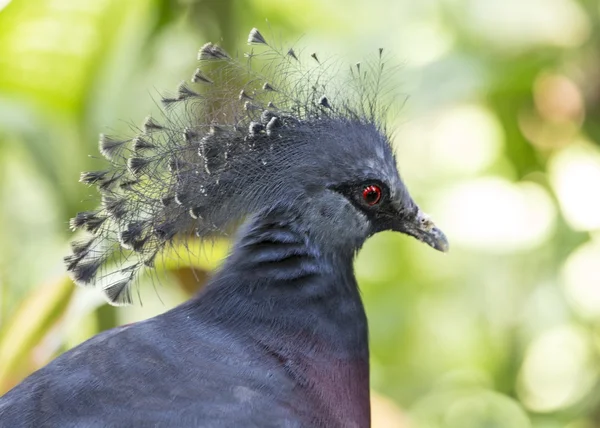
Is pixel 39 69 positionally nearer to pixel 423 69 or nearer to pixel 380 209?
pixel 423 69

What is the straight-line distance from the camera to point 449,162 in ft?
10.3

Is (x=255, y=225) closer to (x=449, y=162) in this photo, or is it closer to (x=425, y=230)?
(x=425, y=230)

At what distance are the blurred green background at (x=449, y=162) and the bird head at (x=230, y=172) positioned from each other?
60cm

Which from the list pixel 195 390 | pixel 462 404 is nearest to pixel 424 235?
pixel 195 390

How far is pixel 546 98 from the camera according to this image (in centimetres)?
266

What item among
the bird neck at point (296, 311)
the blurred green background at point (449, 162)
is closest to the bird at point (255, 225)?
the bird neck at point (296, 311)

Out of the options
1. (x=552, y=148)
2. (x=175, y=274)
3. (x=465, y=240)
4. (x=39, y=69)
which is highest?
(x=39, y=69)

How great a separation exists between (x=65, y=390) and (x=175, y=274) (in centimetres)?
85

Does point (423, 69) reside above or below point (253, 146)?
above

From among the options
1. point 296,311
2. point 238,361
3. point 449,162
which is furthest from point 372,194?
point 449,162

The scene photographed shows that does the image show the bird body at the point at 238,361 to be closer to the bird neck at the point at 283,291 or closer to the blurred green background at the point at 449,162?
the bird neck at the point at 283,291

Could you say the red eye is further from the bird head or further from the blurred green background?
the blurred green background

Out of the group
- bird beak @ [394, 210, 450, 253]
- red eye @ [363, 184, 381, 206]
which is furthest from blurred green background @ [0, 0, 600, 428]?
red eye @ [363, 184, 381, 206]

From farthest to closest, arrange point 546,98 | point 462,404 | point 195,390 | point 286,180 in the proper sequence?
point 462,404 < point 546,98 < point 286,180 < point 195,390
